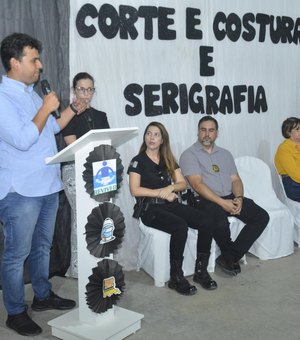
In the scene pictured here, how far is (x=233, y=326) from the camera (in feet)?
9.00

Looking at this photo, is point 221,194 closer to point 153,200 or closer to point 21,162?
point 153,200

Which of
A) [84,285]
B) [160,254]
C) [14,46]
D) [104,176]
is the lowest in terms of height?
[160,254]

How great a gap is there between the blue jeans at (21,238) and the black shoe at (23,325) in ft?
0.10

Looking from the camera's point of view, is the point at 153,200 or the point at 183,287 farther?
the point at 153,200

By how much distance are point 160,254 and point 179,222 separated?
10.6 inches

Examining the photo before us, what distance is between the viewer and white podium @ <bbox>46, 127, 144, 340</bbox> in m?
2.40

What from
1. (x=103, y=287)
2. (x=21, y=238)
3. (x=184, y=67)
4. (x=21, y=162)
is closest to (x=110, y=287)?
(x=103, y=287)

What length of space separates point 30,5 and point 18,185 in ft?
4.50

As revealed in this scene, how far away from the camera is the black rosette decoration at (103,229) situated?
243 centimetres

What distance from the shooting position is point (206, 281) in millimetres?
3332

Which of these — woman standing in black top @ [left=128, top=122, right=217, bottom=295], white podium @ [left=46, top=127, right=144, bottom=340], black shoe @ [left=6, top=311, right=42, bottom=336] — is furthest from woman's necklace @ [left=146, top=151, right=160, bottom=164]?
black shoe @ [left=6, top=311, right=42, bottom=336]

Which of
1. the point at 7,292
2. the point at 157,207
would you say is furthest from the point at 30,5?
the point at 7,292

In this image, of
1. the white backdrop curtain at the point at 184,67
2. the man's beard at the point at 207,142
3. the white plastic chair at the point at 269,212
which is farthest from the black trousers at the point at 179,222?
the white plastic chair at the point at 269,212

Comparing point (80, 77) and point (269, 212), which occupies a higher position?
point (80, 77)
